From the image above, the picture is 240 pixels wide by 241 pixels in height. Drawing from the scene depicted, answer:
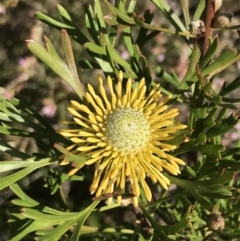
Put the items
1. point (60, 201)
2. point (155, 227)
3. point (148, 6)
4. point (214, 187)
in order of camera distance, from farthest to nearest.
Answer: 1. point (148, 6)
2. point (60, 201)
3. point (155, 227)
4. point (214, 187)

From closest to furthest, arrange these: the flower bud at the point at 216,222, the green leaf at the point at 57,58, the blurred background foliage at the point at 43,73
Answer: the green leaf at the point at 57,58, the flower bud at the point at 216,222, the blurred background foliage at the point at 43,73

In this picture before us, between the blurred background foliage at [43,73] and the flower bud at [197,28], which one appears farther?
the blurred background foliage at [43,73]

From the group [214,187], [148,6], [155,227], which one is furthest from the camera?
[148,6]

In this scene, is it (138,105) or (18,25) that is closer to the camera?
(138,105)

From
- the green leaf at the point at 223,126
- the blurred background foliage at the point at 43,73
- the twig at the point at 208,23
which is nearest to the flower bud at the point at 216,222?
the green leaf at the point at 223,126

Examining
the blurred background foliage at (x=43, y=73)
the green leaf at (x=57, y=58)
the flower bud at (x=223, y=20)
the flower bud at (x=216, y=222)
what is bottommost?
the flower bud at (x=216, y=222)

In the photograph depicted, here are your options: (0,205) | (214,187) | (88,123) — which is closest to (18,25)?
(0,205)

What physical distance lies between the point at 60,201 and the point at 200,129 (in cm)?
47

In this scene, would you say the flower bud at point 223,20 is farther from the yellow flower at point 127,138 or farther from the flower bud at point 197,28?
the yellow flower at point 127,138

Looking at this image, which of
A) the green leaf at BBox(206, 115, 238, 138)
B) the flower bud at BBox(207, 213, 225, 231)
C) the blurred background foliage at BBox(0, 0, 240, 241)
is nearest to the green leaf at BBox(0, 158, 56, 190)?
the green leaf at BBox(206, 115, 238, 138)

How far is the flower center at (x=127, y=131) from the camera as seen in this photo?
0.95 metres

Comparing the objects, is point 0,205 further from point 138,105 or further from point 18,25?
point 138,105

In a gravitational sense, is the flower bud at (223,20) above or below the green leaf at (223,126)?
above

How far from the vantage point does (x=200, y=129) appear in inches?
39.6
